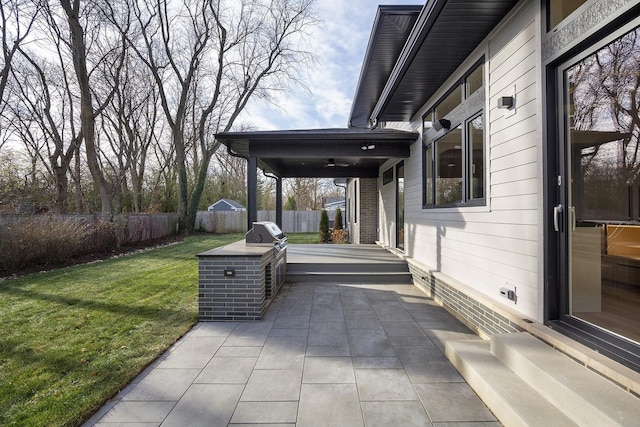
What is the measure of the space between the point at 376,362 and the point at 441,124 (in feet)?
11.2

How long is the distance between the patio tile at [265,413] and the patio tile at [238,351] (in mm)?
810

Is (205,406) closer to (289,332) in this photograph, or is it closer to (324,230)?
(289,332)

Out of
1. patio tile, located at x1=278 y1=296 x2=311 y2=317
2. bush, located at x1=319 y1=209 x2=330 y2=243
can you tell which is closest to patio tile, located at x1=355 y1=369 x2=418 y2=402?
patio tile, located at x1=278 y1=296 x2=311 y2=317

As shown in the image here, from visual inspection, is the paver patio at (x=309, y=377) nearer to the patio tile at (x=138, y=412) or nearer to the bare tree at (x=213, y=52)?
the patio tile at (x=138, y=412)

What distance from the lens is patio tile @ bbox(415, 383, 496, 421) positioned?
2104 millimetres

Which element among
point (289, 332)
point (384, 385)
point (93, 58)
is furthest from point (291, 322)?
point (93, 58)

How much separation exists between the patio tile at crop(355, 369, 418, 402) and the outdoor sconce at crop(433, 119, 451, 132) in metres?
3.35

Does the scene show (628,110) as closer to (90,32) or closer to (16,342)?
(16,342)

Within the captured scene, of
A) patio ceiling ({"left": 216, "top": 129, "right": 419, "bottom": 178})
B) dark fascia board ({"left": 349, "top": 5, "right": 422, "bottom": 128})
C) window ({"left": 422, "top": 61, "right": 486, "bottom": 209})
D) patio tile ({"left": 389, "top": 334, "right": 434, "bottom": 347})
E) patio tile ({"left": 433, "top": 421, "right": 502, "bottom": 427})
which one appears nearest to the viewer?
patio tile ({"left": 433, "top": 421, "right": 502, "bottom": 427})

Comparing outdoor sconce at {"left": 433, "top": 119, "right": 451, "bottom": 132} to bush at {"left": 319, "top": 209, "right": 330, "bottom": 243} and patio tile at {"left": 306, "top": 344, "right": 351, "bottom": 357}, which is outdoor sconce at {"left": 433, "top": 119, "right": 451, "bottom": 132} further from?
bush at {"left": 319, "top": 209, "right": 330, "bottom": 243}

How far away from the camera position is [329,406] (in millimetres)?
2225

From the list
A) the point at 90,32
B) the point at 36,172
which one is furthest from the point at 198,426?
the point at 36,172

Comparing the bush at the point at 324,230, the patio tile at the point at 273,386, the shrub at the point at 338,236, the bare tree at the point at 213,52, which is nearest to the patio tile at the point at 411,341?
the patio tile at the point at 273,386

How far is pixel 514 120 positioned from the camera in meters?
2.96
